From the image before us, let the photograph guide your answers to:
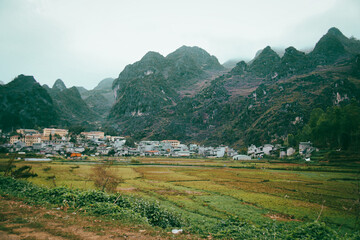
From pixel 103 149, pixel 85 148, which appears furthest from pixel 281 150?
pixel 85 148

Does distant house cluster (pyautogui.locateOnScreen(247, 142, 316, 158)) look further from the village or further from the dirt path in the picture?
the dirt path

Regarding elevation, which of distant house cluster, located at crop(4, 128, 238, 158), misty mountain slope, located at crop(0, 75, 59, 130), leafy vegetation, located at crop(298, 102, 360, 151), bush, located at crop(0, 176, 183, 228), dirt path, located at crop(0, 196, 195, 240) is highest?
misty mountain slope, located at crop(0, 75, 59, 130)

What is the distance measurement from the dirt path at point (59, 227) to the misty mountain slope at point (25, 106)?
187849 mm

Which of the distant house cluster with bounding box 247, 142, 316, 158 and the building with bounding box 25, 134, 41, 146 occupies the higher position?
the building with bounding box 25, 134, 41, 146

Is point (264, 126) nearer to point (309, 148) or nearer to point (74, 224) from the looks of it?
point (309, 148)

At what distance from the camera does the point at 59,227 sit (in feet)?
34.0

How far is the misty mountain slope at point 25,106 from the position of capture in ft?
525

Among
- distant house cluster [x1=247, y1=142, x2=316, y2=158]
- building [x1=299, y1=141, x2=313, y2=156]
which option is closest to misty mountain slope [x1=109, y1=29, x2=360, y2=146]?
distant house cluster [x1=247, y1=142, x2=316, y2=158]

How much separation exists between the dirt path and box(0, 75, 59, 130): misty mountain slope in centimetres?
18785

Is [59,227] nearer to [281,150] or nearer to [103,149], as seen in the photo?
[281,150]

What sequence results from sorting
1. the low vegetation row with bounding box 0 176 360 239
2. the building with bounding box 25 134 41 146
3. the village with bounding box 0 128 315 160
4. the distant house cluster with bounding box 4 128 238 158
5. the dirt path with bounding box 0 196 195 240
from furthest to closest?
the building with bounding box 25 134 41 146
the distant house cluster with bounding box 4 128 238 158
the village with bounding box 0 128 315 160
the low vegetation row with bounding box 0 176 360 239
the dirt path with bounding box 0 196 195 240

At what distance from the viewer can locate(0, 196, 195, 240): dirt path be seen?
936 centimetres

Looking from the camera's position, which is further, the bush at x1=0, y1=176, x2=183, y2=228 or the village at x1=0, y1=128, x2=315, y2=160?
Answer: the village at x1=0, y1=128, x2=315, y2=160

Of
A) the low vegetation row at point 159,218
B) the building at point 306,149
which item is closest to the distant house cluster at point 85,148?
the building at point 306,149
